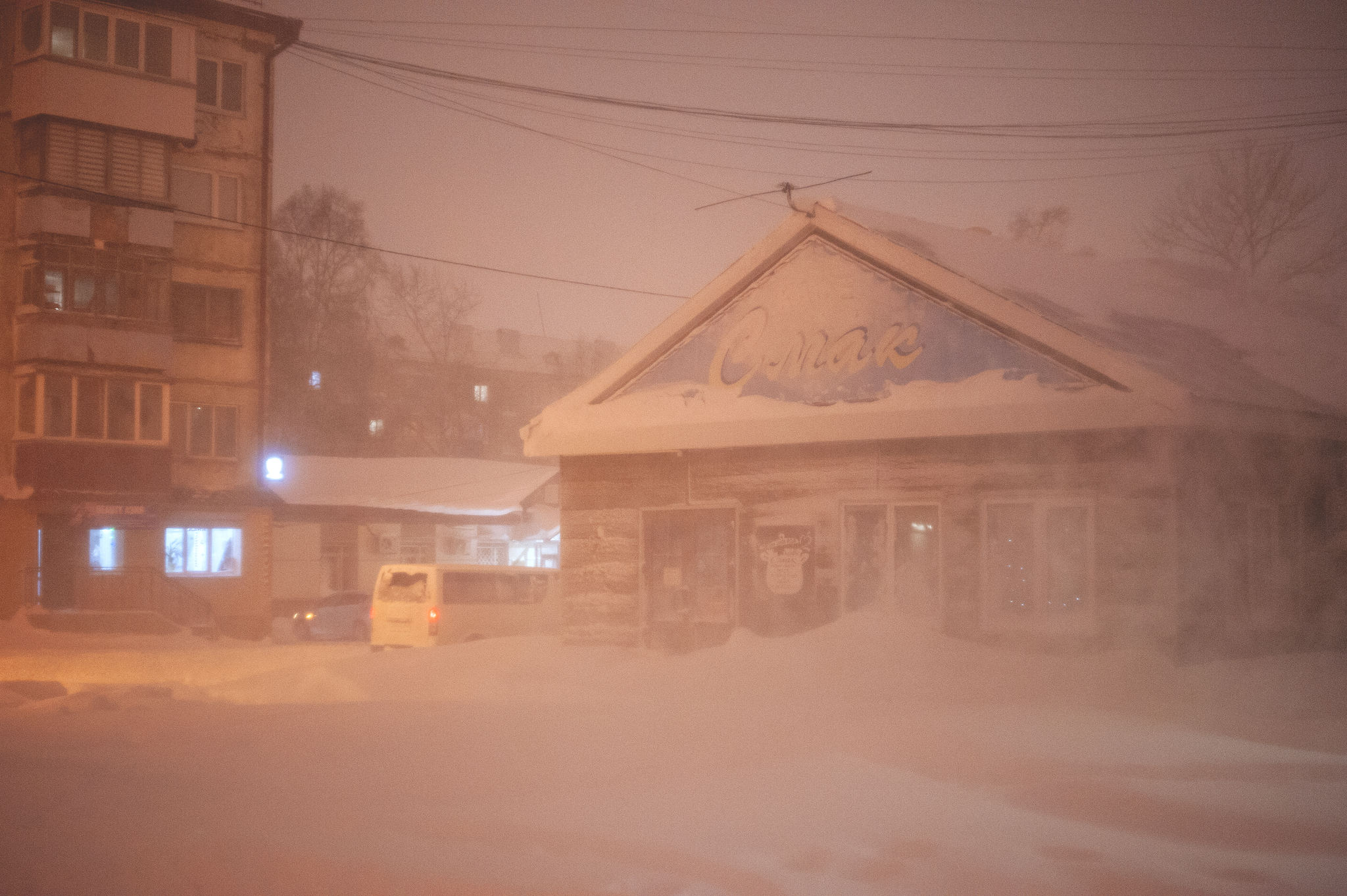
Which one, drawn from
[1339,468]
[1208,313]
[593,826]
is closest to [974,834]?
[593,826]

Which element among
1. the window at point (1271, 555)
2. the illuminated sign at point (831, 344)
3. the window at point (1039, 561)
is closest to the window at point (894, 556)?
the window at point (1039, 561)

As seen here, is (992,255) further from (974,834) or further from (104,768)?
(104,768)

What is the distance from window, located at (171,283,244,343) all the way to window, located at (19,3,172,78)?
5.87m

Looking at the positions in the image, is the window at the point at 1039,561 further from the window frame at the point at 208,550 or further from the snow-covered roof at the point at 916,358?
the window frame at the point at 208,550

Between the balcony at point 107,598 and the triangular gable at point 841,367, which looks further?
the balcony at point 107,598

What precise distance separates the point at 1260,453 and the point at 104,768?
13069mm

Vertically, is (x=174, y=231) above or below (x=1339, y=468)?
above

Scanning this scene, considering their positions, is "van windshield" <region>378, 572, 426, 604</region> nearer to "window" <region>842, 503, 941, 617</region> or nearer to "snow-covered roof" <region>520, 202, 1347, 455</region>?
"snow-covered roof" <region>520, 202, 1347, 455</region>

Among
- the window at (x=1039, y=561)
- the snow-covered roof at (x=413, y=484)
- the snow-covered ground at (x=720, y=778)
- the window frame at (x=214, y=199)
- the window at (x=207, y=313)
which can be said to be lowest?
the snow-covered ground at (x=720, y=778)

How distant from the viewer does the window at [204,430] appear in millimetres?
32875

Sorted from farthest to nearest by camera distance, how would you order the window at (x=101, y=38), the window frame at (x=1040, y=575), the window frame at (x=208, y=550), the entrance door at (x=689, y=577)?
the window frame at (x=208, y=550) → the window at (x=101, y=38) → the entrance door at (x=689, y=577) → the window frame at (x=1040, y=575)

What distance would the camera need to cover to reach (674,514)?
53.0ft

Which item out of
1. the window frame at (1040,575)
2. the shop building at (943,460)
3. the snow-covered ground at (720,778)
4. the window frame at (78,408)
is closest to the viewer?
the snow-covered ground at (720,778)

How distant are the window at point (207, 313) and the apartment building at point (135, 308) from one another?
5cm
